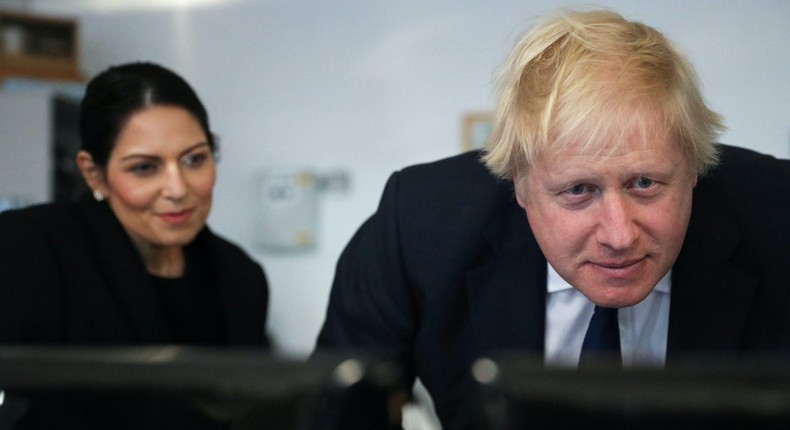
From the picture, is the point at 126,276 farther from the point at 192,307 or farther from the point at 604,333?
the point at 604,333

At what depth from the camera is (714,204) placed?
4.72ft

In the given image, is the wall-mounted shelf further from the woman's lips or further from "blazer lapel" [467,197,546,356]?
"blazer lapel" [467,197,546,356]

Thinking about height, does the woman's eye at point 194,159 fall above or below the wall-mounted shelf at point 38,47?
below

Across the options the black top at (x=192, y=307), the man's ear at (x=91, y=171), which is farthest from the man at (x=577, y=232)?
the man's ear at (x=91, y=171)

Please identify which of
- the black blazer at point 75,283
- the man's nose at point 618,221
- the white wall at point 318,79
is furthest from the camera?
the white wall at point 318,79

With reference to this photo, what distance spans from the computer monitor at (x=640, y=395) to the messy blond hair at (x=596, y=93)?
571 mm

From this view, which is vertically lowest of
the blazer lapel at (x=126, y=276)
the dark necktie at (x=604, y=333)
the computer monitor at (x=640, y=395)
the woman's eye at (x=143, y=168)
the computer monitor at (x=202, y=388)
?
the blazer lapel at (x=126, y=276)

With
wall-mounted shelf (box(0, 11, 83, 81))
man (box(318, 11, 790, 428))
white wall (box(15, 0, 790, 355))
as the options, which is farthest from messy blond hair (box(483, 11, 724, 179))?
wall-mounted shelf (box(0, 11, 83, 81))

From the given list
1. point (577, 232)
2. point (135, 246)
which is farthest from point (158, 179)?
point (577, 232)

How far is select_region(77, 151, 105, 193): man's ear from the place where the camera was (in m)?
2.10

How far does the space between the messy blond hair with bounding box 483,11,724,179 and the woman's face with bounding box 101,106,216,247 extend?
98cm

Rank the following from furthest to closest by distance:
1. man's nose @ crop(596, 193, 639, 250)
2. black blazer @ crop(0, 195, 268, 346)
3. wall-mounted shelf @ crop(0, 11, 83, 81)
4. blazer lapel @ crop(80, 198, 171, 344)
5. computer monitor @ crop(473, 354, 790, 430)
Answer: wall-mounted shelf @ crop(0, 11, 83, 81) → blazer lapel @ crop(80, 198, 171, 344) → black blazer @ crop(0, 195, 268, 346) → man's nose @ crop(596, 193, 639, 250) → computer monitor @ crop(473, 354, 790, 430)

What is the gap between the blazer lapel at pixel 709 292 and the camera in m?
1.33

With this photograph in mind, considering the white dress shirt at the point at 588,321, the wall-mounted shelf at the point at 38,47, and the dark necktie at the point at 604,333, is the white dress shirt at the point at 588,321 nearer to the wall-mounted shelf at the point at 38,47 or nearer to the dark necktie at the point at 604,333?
the dark necktie at the point at 604,333
